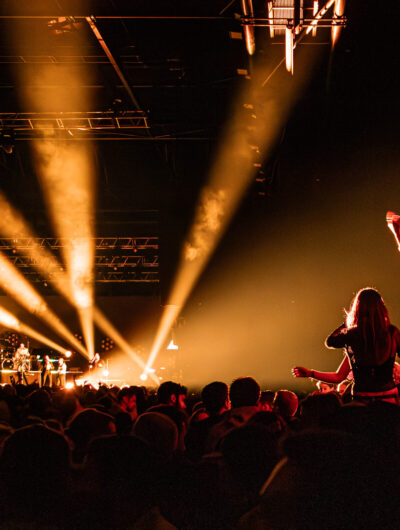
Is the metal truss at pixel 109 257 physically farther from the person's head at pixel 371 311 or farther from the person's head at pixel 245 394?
the person's head at pixel 245 394

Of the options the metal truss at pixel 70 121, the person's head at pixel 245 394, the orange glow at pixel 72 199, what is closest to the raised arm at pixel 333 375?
the person's head at pixel 245 394

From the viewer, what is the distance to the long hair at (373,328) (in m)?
4.05

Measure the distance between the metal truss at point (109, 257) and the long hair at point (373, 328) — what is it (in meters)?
14.5

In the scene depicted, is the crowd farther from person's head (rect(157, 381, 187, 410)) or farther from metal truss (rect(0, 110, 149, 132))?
metal truss (rect(0, 110, 149, 132))

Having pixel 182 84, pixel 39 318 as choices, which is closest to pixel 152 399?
pixel 182 84

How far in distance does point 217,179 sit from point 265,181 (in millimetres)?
1564

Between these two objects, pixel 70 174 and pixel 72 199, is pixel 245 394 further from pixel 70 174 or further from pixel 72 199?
pixel 72 199

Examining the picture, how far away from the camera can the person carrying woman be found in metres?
4.05

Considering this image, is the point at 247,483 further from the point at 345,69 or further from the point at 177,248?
the point at 177,248

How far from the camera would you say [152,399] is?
221 inches

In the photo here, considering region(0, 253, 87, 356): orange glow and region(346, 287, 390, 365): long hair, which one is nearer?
region(346, 287, 390, 365): long hair

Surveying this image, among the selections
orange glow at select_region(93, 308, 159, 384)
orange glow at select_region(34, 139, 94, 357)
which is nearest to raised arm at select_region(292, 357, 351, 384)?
orange glow at select_region(34, 139, 94, 357)

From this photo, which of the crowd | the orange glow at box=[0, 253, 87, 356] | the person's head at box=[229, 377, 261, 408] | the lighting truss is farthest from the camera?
the orange glow at box=[0, 253, 87, 356]

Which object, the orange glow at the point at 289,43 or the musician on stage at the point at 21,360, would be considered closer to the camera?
the orange glow at the point at 289,43
